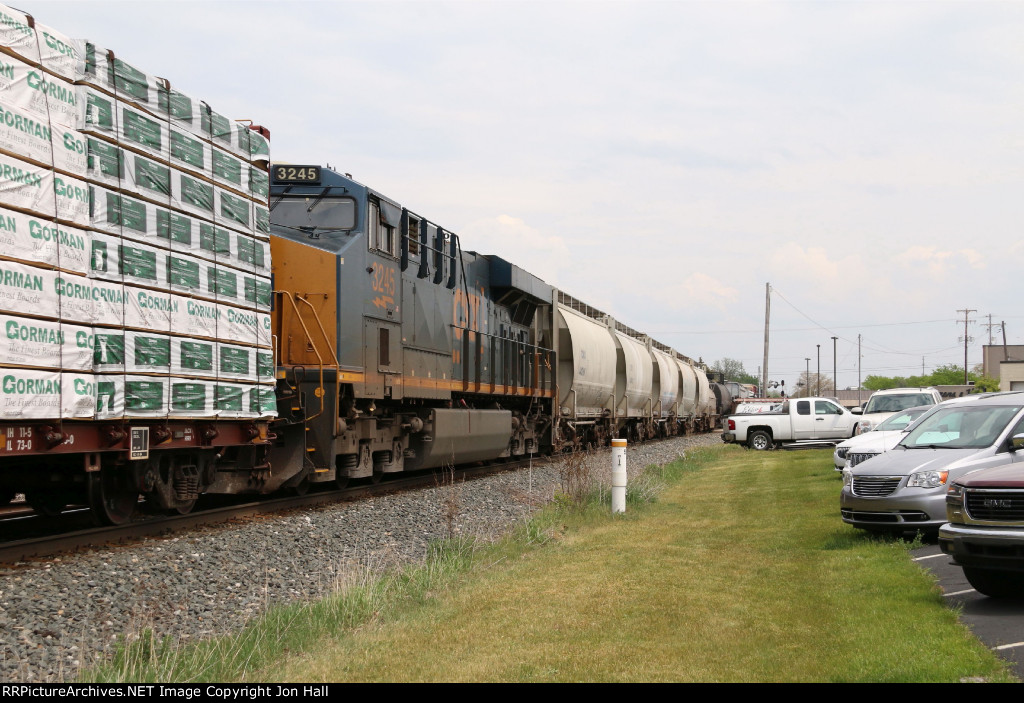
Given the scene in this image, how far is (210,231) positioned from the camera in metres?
10.2

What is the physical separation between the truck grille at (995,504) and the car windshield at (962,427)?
11.5 ft

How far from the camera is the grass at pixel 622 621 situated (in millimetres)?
5605

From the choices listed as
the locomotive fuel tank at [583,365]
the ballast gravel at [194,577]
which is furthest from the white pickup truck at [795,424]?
the ballast gravel at [194,577]

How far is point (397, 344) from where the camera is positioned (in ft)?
48.8

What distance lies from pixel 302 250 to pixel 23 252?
17.7ft

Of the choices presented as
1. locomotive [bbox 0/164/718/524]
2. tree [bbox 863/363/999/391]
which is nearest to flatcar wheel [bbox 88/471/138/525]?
locomotive [bbox 0/164/718/524]

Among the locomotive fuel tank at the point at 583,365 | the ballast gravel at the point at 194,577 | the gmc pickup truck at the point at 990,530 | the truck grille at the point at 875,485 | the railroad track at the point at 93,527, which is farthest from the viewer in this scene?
the locomotive fuel tank at the point at 583,365

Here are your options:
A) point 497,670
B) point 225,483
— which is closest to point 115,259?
point 225,483

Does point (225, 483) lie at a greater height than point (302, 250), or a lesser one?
lesser

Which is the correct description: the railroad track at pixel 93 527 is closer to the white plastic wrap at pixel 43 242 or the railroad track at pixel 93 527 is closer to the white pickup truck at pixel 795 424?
the white plastic wrap at pixel 43 242

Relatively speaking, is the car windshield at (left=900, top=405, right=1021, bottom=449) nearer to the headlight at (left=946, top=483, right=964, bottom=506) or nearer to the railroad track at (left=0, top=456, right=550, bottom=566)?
the headlight at (left=946, top=483, right=964, bottom=506)

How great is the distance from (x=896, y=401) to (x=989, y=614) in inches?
721

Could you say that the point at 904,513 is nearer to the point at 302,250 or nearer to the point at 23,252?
the point at 302,250

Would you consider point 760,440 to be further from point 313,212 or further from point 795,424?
point 313,212
